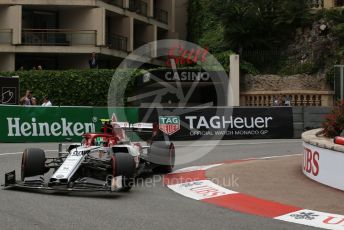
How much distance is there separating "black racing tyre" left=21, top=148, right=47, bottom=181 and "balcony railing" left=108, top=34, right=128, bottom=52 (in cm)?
3017

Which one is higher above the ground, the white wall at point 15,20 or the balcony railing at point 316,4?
the balcony railing at point 316,4

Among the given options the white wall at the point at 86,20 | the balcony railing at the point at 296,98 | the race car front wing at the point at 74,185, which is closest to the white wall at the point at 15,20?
the white wall at the point at 86,20

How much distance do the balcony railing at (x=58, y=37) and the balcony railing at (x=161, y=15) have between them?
9.11 metres

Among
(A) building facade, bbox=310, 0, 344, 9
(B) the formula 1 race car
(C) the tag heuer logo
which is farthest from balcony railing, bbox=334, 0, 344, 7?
(B) the formula 1 race car

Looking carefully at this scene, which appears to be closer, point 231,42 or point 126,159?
point 126,159

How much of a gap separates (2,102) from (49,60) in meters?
16.7

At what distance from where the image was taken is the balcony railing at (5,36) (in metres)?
38.4

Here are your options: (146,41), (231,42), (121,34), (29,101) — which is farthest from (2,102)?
(146,41)

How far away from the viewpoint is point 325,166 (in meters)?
11.5

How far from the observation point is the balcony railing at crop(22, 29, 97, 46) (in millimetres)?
39156

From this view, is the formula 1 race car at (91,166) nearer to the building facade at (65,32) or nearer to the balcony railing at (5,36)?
the building facade at (65,32)

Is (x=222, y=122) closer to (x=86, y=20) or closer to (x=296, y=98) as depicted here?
(x=296, y=98)

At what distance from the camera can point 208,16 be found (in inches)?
1724

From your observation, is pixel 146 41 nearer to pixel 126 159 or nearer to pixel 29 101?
pixel 29 101
